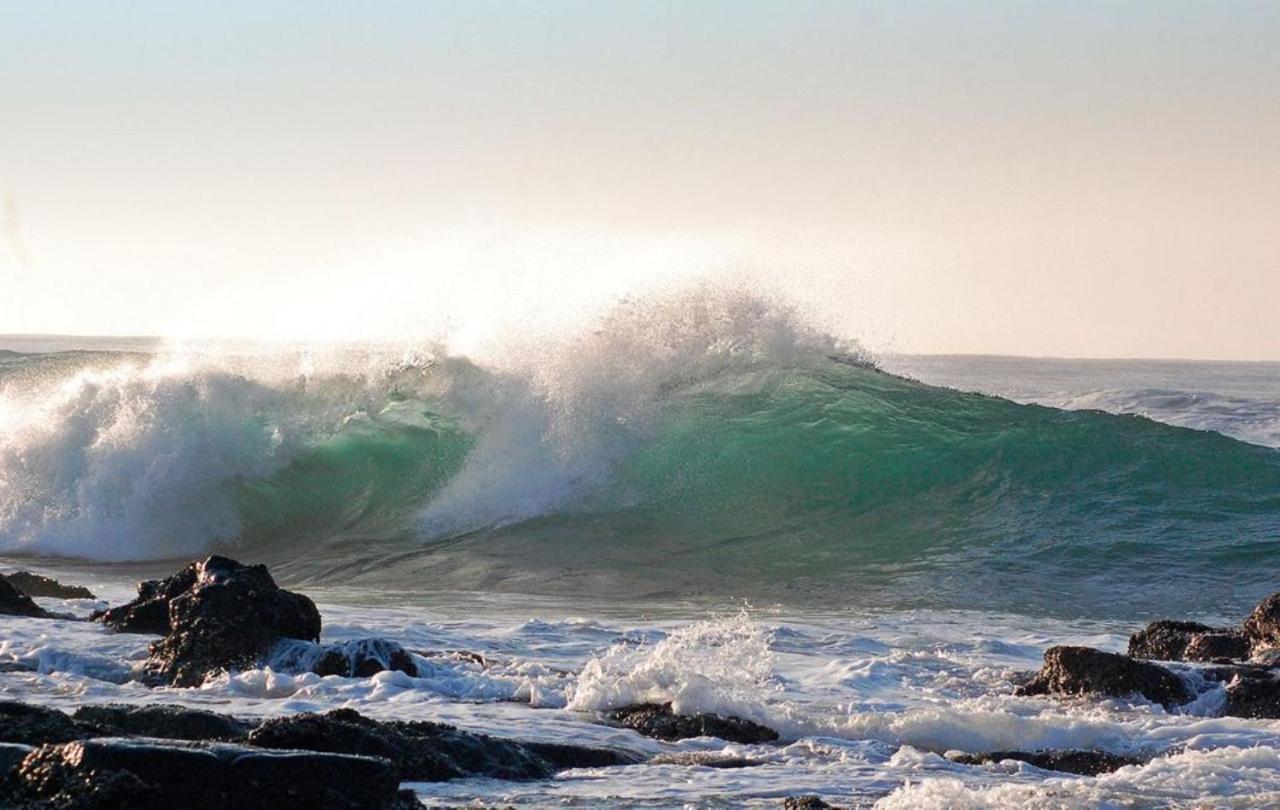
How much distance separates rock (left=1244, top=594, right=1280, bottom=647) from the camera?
9695 millimetres

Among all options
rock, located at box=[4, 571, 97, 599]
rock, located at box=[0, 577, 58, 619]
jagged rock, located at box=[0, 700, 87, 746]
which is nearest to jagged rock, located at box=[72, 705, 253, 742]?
jagged rock, located at box=[0, 700, 87, 746]

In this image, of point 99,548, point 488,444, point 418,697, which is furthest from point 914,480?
point 418,697

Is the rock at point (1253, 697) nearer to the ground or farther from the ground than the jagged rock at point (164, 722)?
nearer to the ground

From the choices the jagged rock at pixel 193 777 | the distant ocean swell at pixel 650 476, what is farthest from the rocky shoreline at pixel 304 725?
the distant ocean swell at pixel 650 476

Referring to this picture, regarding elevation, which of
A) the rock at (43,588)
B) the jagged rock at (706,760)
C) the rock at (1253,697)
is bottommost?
the jagged rock at (706,760)

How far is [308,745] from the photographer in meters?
5.70

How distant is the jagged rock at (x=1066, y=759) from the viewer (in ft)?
23.1

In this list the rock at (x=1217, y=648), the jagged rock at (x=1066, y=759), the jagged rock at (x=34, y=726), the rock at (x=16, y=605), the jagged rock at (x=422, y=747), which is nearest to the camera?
the jagged rock at (x=34, y=726)

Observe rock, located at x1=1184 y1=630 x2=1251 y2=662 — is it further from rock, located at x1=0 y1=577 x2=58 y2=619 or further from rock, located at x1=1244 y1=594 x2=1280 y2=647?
rock, located at x1=0 y1=577 x2=58 y2=619

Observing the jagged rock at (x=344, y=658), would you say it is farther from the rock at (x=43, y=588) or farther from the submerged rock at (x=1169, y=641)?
the submerged rock at (x=1169, y=641)

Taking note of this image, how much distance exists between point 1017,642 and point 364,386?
12793 mm

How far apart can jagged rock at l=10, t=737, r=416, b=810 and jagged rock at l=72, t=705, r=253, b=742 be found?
1.40m

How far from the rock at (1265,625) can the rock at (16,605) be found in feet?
23.8

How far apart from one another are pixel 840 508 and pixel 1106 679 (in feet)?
30.2
